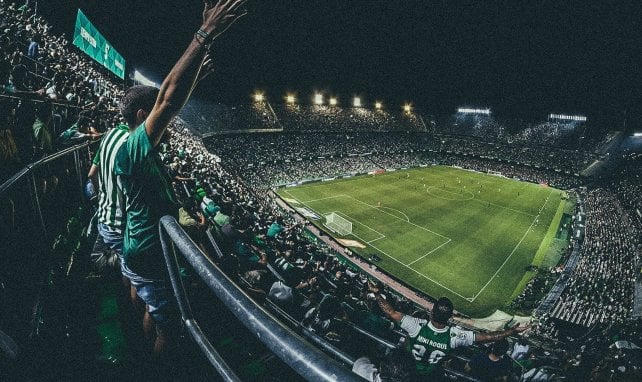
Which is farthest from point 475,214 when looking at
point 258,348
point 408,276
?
point 258,348

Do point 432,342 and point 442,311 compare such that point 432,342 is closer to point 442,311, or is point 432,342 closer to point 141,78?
point 442,311

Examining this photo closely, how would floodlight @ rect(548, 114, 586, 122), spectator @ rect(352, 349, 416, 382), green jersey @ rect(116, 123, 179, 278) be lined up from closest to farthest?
green jersey @ rect(116, 123, 179, 278) → spectator @ rect(352, 349, 416, 382) → floodlight @ rect(548, 114, 586, 122)

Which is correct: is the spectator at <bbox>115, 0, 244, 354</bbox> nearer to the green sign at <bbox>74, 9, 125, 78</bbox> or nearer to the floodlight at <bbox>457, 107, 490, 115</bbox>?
the green sign at <bbox>74, 9, 125, 78</bbox>

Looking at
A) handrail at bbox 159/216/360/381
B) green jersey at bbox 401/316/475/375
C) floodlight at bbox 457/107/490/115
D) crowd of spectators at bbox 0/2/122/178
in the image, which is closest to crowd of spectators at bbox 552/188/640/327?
green jersey at bbox 401/316/475/375

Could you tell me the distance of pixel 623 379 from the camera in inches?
239

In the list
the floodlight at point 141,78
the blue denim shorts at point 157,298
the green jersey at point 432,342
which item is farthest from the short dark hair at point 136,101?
the floodlight at point 141,78

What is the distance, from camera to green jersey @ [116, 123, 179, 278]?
6.93 ft

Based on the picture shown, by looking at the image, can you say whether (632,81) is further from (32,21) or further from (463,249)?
(32,21)

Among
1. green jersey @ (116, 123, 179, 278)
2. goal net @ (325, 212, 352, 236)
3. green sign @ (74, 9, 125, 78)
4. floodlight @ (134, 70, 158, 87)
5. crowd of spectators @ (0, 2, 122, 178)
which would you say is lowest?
goal net @ (325, 212, 352, 236)

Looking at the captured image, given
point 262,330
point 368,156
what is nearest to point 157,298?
point 262,330

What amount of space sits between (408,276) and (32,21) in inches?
907

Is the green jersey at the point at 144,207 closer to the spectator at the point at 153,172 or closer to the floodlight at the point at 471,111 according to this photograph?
the spectator at the point at 153,172

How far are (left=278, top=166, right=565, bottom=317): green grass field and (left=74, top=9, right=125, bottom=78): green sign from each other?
65.0ft

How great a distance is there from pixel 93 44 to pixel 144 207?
2118cm
